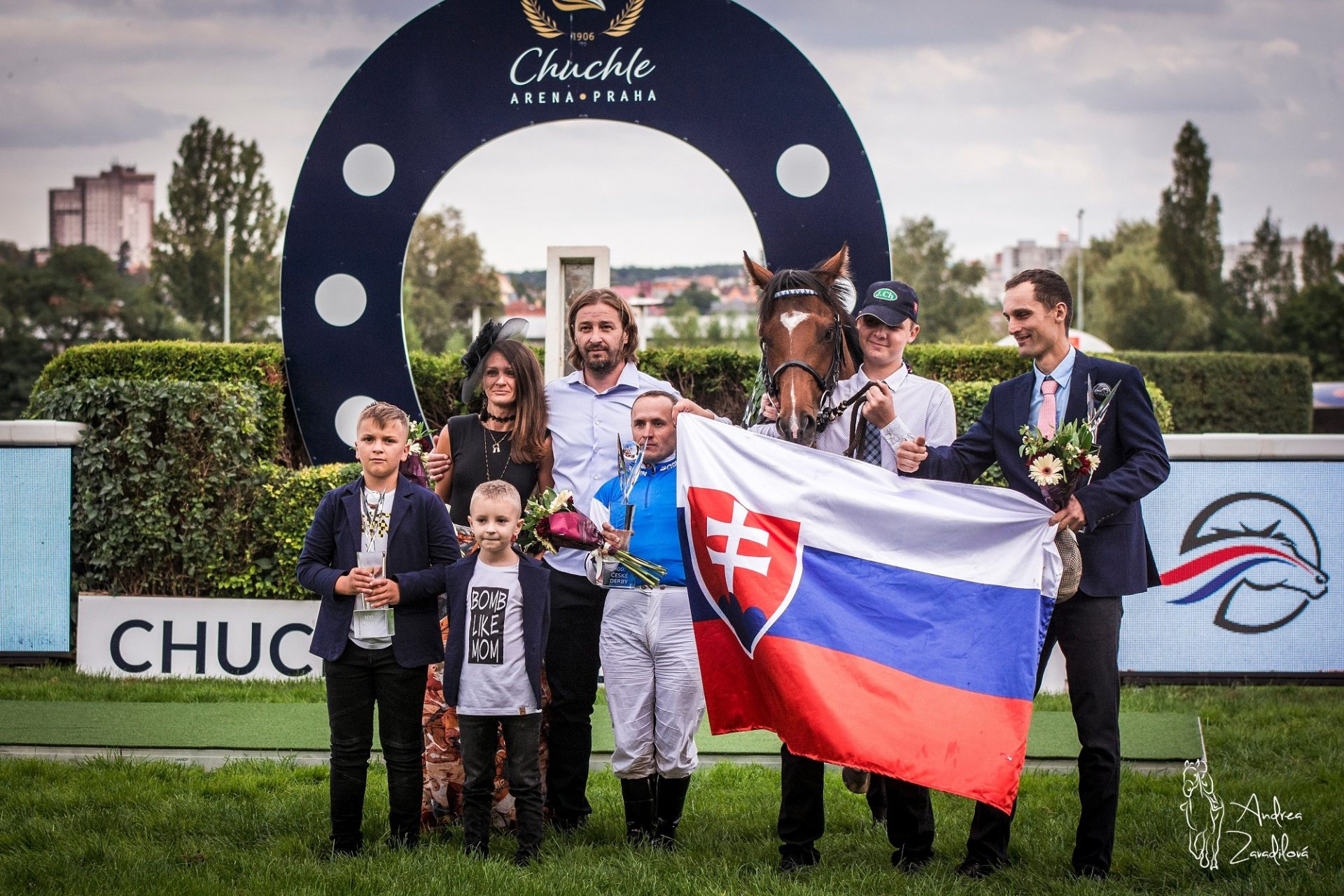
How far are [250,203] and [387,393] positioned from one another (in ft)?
146

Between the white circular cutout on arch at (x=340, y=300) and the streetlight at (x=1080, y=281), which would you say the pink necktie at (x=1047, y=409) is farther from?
the streetlight at (x=1080, y=281)

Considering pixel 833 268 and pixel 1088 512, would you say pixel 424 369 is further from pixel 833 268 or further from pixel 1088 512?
pixel 1088 512

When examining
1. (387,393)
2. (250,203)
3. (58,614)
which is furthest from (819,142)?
(250,203)

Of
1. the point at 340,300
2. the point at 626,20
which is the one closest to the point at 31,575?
the point at 340,300

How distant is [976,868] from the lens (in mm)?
4254

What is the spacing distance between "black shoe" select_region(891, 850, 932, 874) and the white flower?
4.75 ft

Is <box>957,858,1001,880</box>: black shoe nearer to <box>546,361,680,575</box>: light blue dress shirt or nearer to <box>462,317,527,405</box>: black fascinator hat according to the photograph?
<box>546,361,680,575</box>: light blue dress shirt

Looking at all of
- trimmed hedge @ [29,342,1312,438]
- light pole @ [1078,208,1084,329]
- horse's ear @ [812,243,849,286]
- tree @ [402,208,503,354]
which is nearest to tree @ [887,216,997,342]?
light pole @ [1078,208,1084,329]

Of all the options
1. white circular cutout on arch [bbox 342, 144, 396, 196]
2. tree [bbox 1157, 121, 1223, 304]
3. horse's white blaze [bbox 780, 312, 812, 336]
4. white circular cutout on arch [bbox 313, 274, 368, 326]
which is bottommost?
horse's white blaze [bbox 780, 312, 812, 336]

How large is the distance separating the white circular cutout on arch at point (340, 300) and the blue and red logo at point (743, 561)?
5131 millimetres

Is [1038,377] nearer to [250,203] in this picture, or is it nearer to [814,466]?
[814,466]

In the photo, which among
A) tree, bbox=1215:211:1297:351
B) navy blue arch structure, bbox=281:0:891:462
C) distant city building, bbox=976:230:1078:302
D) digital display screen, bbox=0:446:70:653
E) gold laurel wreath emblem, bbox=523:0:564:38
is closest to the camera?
digital display screen, bbox=0:446:70:653

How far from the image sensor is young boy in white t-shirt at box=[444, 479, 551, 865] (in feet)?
14.5

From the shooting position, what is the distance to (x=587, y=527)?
4.38 meters
